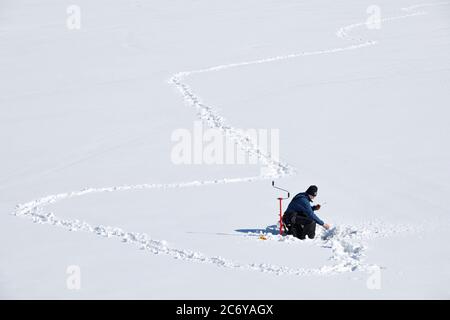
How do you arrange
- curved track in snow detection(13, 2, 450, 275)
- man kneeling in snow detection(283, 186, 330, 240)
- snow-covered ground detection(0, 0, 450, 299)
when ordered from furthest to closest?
1. man kneeling in snow detection(283, 186, 330, 240)
2. curved track in snow detection(13, 2, 450, 275)
3. snow-covered ground detection(0, 0, 450, 299)

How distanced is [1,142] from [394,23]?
59.1 ft

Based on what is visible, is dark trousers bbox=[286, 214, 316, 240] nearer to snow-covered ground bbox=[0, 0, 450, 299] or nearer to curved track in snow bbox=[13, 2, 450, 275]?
curved track in snow bbox=[13, 2, 450, 275]

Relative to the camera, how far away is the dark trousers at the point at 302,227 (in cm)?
1206

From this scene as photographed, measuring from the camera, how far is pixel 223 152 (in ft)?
56.0

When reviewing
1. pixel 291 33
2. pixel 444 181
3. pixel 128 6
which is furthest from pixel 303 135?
pixel 128 6

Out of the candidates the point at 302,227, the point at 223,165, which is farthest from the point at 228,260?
the point at 223,165

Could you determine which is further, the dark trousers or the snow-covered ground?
the dark trousers

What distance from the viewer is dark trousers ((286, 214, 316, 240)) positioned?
39.6ft

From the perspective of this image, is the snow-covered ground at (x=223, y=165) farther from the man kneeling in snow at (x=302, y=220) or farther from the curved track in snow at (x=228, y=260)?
the man kneeling in snow at (x=302, y=220)

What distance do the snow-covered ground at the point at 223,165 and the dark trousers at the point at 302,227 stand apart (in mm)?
258

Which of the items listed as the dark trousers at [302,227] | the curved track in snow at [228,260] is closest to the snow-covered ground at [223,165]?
the curved track in snow at [228,260]

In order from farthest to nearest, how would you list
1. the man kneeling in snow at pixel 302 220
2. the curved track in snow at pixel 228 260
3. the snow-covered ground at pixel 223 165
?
the man kneeling in snow at pixel 302 220
the curved track in snow at pixel 228 260
the snow-covered ground at pixel 223 165

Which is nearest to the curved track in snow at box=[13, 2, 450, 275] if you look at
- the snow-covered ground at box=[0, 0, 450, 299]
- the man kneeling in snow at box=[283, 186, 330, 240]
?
the snow-covered ground at box=[0, 0, 450, 299]

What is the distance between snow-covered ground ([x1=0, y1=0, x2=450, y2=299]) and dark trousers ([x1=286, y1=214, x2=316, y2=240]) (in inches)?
10.2
